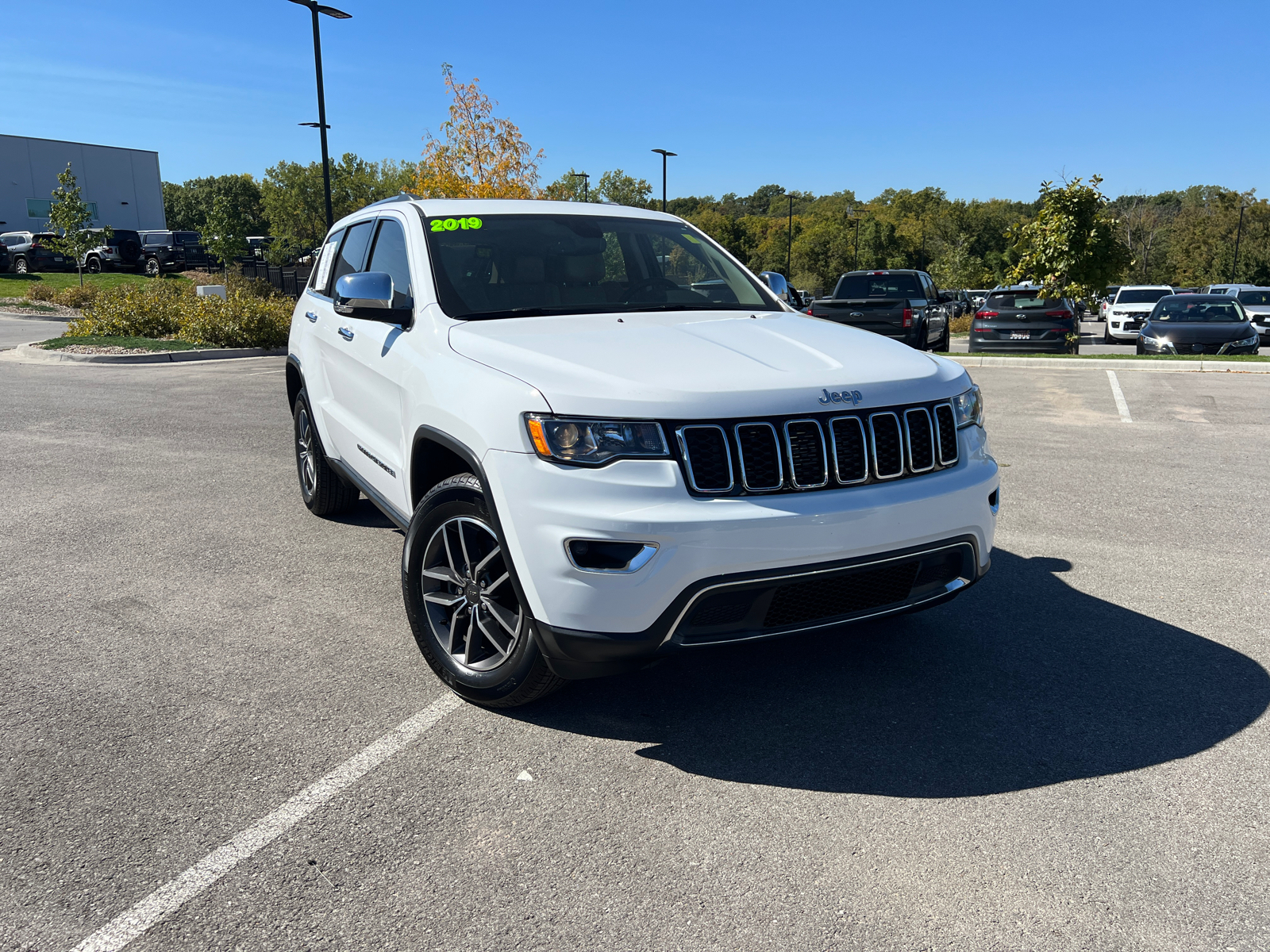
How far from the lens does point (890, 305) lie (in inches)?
679

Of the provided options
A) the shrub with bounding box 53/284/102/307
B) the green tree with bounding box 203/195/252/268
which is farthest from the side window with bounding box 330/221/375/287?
the green tree with bounding box 203/195/252/268

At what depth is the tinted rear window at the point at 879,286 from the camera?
1802 centimetres

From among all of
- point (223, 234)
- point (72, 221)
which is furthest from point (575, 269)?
point (223, 234)

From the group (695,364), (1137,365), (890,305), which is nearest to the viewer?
(695,364)

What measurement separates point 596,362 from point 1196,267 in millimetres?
83667

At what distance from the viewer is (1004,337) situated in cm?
1894

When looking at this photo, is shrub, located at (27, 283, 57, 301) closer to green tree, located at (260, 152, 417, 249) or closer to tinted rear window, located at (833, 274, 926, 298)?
tinted rear window, located at (833, 274, 926, 298)

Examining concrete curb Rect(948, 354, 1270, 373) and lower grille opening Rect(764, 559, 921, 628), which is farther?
concrete curb Rect(948, 354, 1270, 373)

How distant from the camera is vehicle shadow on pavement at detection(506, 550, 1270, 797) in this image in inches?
122

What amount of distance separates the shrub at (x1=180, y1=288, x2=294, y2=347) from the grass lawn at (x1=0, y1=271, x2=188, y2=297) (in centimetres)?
1638

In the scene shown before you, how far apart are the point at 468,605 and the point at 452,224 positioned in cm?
184

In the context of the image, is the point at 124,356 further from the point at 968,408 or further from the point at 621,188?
the point at 621,188

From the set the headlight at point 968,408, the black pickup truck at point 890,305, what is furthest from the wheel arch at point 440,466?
the black pickup truck at point 890,305

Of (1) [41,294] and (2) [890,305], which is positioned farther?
(1) [41,294]
